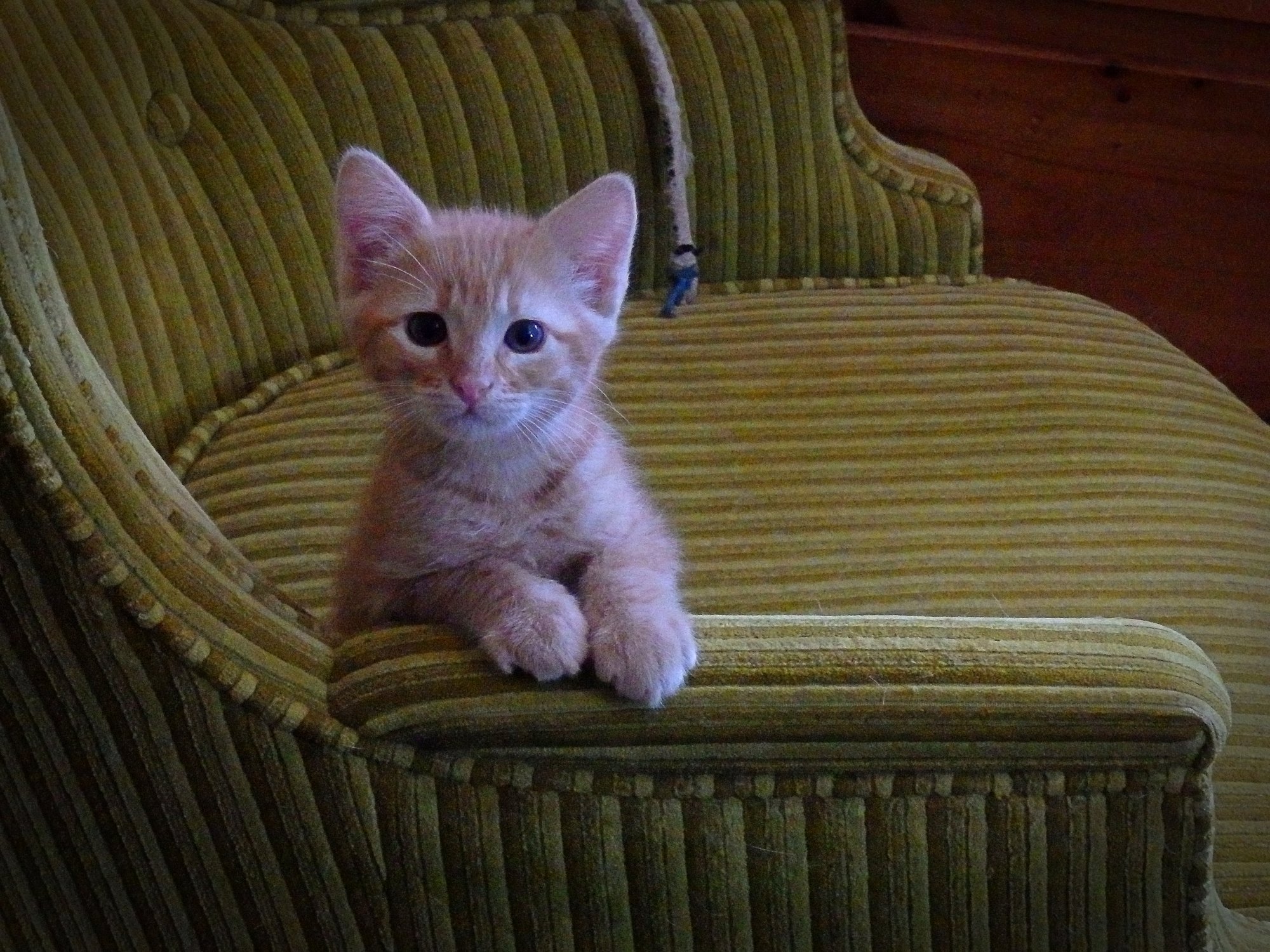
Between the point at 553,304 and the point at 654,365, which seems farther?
the point at 654,365

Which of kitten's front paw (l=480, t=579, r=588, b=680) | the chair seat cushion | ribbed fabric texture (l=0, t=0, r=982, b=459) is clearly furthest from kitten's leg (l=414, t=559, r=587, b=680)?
ribbed fabric texture (l=0, t=0, r=982, b=459)

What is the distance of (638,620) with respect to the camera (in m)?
0.73

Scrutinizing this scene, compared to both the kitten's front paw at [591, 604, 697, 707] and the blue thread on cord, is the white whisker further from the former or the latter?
the blue thread on cord

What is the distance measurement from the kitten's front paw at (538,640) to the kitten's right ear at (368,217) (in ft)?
1.06

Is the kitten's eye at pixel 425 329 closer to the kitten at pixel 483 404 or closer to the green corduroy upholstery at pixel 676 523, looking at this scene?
the kitten at pixel 483 404

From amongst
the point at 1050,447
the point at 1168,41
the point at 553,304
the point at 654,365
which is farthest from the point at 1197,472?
the point at 1168,41

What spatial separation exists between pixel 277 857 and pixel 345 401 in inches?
28.6

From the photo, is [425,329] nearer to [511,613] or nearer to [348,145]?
[511,613]

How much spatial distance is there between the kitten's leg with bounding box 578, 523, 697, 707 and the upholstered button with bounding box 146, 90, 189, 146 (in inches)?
31.0

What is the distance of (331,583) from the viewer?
111 centimetres

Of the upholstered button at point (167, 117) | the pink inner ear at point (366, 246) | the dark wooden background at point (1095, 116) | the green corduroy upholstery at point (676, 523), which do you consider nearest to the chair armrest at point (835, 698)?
the green corduroy upholstery at point (676, 523)

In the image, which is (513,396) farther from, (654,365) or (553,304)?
(654,365)

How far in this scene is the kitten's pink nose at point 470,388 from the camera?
0.83 metres

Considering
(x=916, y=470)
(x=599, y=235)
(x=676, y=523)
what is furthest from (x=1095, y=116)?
(x=599, y=235)
